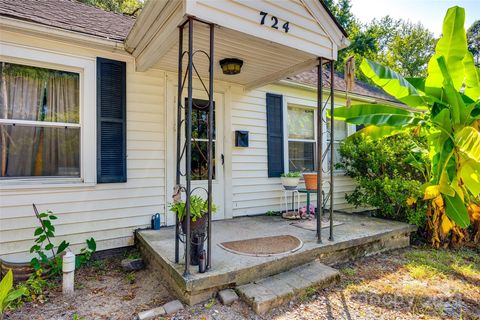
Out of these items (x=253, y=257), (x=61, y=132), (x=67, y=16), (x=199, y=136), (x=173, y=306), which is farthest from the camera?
(x=199, y=136)

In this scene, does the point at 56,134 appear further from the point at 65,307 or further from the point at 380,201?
the point at 380,201

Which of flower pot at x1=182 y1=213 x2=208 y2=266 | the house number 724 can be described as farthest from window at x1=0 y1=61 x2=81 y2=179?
the house number 724

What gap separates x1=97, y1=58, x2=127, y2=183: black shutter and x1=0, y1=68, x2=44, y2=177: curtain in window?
28.4 inches

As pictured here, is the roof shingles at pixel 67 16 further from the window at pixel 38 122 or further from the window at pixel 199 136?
the window at pixel 199 136

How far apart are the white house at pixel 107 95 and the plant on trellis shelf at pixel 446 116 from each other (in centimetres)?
118

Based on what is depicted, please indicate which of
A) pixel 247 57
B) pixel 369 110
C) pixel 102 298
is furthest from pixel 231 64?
pixel 102 298

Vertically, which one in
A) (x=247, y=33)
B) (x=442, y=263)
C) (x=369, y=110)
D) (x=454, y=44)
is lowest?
(x=442, y=263)

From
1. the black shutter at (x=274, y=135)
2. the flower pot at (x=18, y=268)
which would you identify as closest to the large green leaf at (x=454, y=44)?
the black shutter at (x=274, y=135)

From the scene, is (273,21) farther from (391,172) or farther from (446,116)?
(391,172)

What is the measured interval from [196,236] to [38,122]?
8.40 feet

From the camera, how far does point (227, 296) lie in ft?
8.45

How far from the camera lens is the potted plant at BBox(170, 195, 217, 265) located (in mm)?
2641

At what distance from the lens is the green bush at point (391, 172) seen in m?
4.79

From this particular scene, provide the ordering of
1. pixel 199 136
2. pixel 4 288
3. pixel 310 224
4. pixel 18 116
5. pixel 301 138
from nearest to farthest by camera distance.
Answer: pixel 4 288 < pixel 18 116 < pixel 310 224 < pixel 199 136 < pixel 301 138
